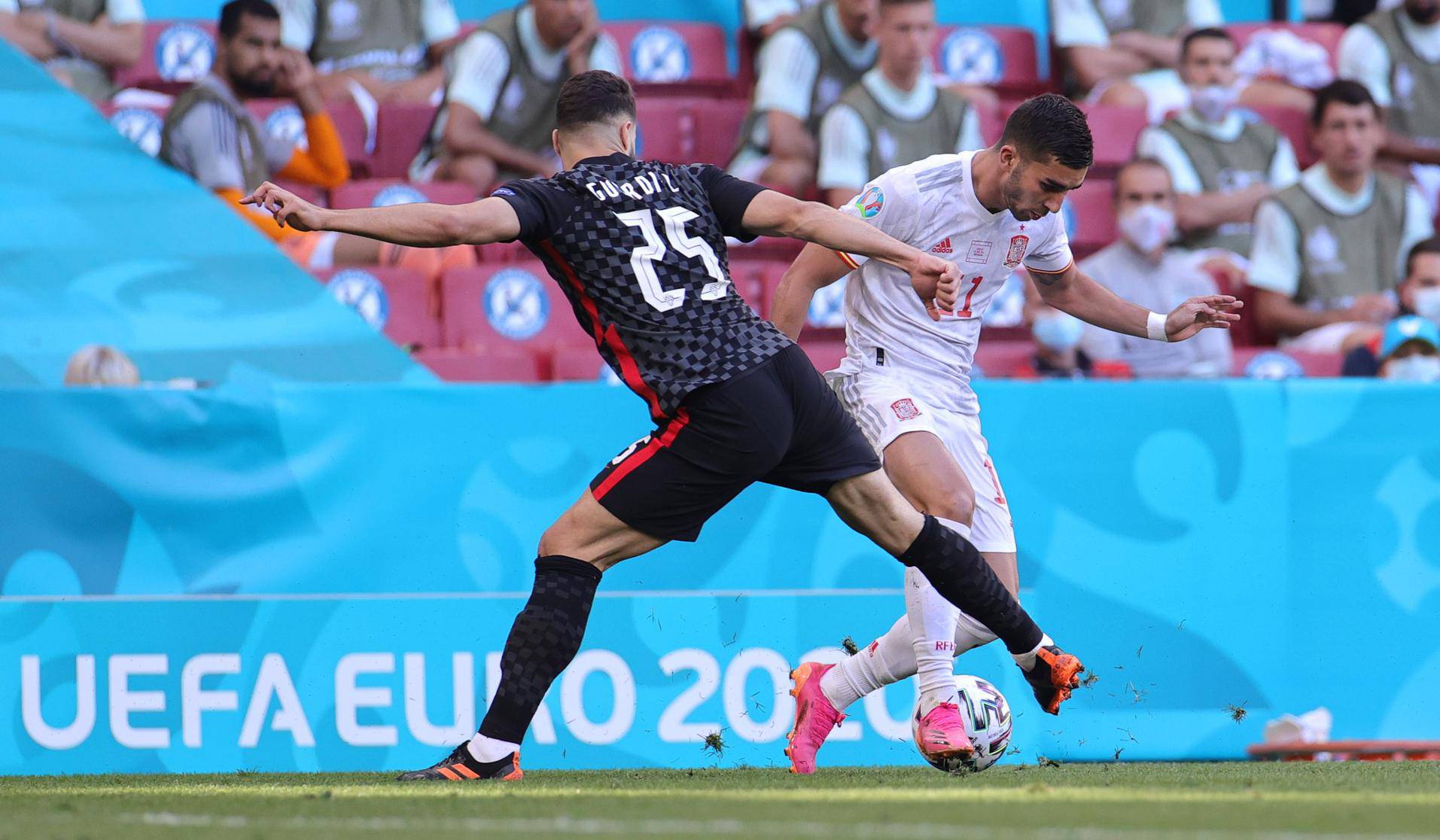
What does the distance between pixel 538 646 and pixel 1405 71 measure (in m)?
7.78

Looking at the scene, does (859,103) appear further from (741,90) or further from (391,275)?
(391,275)

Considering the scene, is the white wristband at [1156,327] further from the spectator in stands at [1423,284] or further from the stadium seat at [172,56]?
the stadium seat at [172,56]

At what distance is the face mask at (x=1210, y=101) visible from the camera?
9094 mm

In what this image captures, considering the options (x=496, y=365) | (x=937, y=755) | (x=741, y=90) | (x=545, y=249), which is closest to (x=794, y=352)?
(x=545, y=249)

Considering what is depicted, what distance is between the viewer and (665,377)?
4.15 meters

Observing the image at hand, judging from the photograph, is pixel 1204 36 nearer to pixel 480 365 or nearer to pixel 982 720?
pixel 480 365

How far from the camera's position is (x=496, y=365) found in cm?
733

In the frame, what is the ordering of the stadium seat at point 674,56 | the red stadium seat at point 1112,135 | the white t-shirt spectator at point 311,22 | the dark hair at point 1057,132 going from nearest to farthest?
1. the dark hair at point 1057,132
2. the white t-shirt spectator at point 311,22
3. the red stadium seat at point 1112,135
4. the stadium seat at point 674,56

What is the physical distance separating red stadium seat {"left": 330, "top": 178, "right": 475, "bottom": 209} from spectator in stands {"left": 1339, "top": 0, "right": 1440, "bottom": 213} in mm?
5217

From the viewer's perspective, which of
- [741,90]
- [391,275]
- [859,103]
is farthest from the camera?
[741,90]

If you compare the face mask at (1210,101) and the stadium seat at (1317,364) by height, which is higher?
the face mask at (1210,101)

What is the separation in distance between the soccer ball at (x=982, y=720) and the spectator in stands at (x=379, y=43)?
5459 millimetres

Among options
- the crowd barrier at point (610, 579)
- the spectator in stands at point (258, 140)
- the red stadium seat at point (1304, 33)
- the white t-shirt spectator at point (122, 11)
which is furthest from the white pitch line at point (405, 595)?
the red stadium seat at point (1304, 33)

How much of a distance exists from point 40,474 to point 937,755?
10.3 ft
